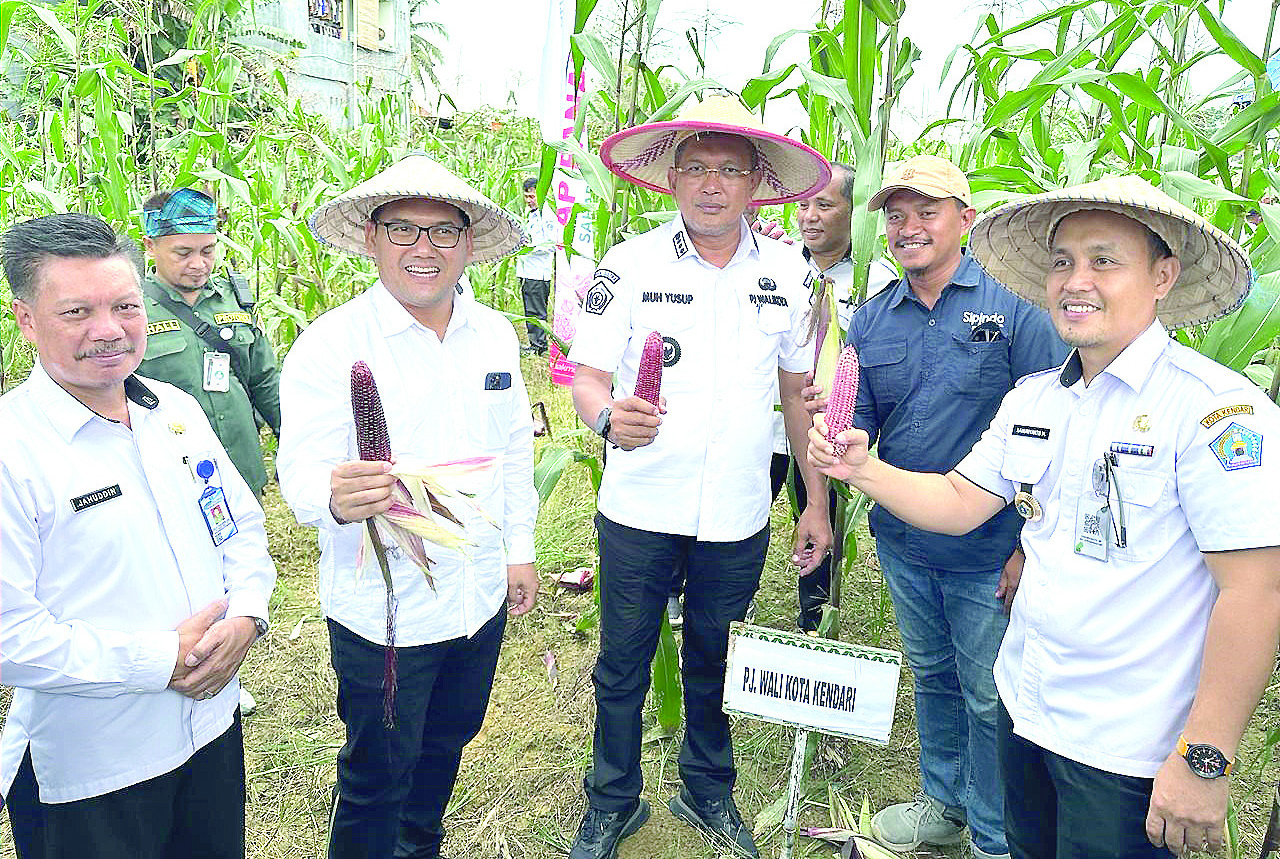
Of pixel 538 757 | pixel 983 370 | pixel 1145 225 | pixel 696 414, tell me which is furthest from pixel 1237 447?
pixel 538 757

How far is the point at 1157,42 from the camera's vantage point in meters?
2.04

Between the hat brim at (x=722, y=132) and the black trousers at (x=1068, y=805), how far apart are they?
1.54 m

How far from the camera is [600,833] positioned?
2.51 metres

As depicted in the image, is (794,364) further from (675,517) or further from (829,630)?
(829,630)

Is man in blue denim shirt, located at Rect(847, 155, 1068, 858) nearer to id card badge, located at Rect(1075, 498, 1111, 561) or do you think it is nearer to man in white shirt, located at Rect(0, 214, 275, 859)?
id card badge, located at Rect(1075, 498, 1111, 561)

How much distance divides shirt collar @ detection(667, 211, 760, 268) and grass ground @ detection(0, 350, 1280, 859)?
1.68 m

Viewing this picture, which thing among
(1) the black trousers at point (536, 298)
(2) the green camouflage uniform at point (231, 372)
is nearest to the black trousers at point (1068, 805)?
→ (2) the green camouflage uniform at point (231, 372)

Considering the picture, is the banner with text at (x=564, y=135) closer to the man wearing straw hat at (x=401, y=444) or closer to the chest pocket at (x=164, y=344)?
the man wearing straw hat at (x=401, y=444)

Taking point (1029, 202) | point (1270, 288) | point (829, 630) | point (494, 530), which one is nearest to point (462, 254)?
point (494, 530)

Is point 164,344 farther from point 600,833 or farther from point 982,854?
point 982,854

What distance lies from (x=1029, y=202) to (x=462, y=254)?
1.26 m

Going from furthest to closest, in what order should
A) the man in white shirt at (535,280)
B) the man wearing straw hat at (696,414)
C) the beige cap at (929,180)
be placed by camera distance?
the man in white shirt at (535,280) < the man wearing straw hat at (696,414) < the beige cap at (929,180)

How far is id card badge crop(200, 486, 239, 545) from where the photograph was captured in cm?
177

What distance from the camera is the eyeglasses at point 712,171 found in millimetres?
2301
